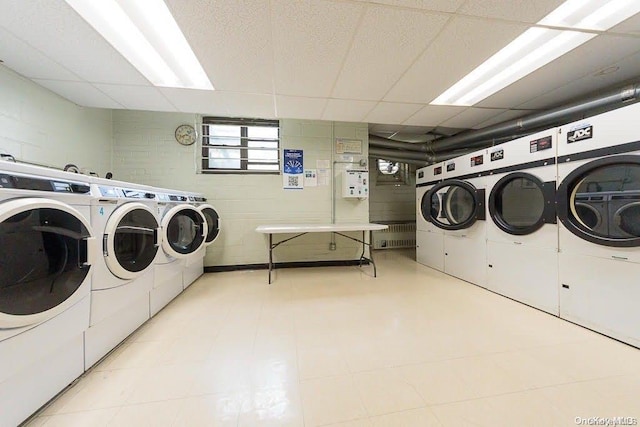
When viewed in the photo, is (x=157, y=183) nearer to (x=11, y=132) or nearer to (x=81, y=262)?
(x=11, y=132)

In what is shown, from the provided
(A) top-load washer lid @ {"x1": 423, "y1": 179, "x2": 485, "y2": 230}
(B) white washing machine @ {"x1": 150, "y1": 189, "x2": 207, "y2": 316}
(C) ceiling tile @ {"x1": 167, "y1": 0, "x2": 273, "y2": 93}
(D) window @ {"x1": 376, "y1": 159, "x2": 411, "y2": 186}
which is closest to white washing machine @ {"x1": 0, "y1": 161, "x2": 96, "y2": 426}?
(B) white washing machine @ {"x1": 150, "y1": 189, "x2": 207, "y2": 316}

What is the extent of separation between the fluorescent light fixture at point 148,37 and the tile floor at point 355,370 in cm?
230

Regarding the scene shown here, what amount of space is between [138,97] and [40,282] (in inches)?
92.9

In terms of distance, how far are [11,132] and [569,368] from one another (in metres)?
4.67

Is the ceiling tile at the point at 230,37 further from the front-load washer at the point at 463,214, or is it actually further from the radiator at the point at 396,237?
the radiator at the point at 396,237

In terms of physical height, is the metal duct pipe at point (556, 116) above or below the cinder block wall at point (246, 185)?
above

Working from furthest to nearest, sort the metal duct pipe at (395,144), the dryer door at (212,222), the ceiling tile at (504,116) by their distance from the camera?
the metal duct pipe at (395,144) → the dryer door at (212,222) → the ceiling tile at (504,116)

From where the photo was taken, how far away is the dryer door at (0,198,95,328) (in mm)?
890

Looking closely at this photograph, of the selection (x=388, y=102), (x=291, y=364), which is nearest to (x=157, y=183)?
(x=291, y=364)

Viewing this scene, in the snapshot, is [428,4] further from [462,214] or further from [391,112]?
[462,214]

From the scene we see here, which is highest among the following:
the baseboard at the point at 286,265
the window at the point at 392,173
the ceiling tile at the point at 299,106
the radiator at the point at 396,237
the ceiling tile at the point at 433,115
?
the ceiling tile at the point at 433,115

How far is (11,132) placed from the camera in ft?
6.40

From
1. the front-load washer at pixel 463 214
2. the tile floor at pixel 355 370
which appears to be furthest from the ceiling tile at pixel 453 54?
the tile floor at pixel 355 370

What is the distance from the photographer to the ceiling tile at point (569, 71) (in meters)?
1.72
